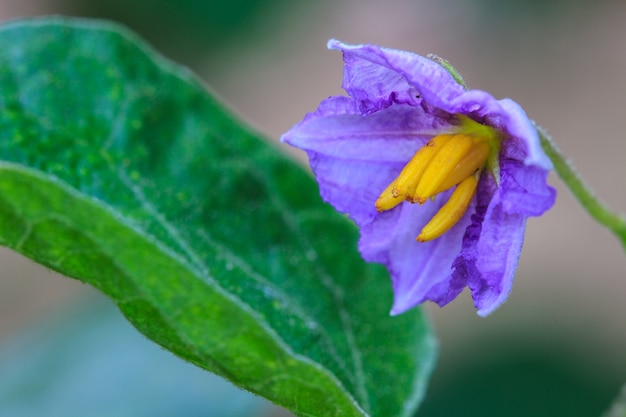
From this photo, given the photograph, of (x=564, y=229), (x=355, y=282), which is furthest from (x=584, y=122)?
(x=355, y=282)

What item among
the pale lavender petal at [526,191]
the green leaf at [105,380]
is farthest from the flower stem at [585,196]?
the green leaf at [105,380]

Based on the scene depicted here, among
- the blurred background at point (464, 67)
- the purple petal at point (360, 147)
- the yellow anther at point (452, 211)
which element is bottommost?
the yellow anther at point (452, 211)

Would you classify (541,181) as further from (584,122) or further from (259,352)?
(584,122)

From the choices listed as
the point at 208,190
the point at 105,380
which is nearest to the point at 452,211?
the point at 208,190

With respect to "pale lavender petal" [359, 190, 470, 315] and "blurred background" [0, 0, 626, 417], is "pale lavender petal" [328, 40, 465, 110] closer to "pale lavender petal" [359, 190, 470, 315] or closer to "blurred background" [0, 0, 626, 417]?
"pale lavender petal" [359, 190, 470, 315]

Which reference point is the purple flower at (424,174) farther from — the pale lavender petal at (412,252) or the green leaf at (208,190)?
the green leaf at (208,190)

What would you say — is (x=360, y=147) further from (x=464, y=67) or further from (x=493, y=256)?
(x=464, y=67)
